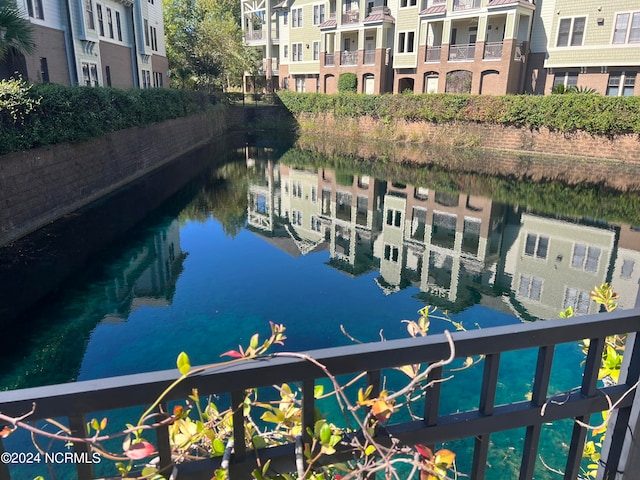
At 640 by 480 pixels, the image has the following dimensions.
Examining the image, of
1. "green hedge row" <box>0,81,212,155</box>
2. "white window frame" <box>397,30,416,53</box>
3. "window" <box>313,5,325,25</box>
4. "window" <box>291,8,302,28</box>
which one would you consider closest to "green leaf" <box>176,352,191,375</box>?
"green hedge row" <box>0,81,212,155</box>

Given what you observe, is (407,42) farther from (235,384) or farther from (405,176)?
(235,384)

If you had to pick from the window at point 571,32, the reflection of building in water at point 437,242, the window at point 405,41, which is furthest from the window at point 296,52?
the reflection of building in water at point 437,242

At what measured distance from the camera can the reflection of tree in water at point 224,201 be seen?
1638cm

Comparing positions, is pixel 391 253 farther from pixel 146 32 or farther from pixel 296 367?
pixel 146 32

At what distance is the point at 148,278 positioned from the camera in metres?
10.9

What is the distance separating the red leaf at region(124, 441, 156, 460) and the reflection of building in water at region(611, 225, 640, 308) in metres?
10.1

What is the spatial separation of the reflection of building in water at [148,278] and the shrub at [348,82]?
91.0 feet

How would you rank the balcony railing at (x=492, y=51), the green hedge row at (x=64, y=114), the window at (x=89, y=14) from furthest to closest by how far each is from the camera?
the balcony railing at (x=492, y=51)
the window at (x=89, y=14)
the green hedge row at (x=64, y=114)

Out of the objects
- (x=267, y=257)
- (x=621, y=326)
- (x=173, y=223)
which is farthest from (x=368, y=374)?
(x=173, y=223)

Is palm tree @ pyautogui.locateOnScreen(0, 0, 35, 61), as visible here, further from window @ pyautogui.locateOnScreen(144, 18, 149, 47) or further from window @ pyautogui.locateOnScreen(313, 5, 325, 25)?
window @ pyautogui.locateOnScreen(313, 5, 325, 25)

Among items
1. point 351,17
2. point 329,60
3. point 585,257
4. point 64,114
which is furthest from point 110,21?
point 585,257

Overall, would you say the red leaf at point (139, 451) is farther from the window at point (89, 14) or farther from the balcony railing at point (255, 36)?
the balcony railing at point (255, 36)

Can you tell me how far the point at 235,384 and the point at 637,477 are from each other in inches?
77.7

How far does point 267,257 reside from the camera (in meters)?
12.7
